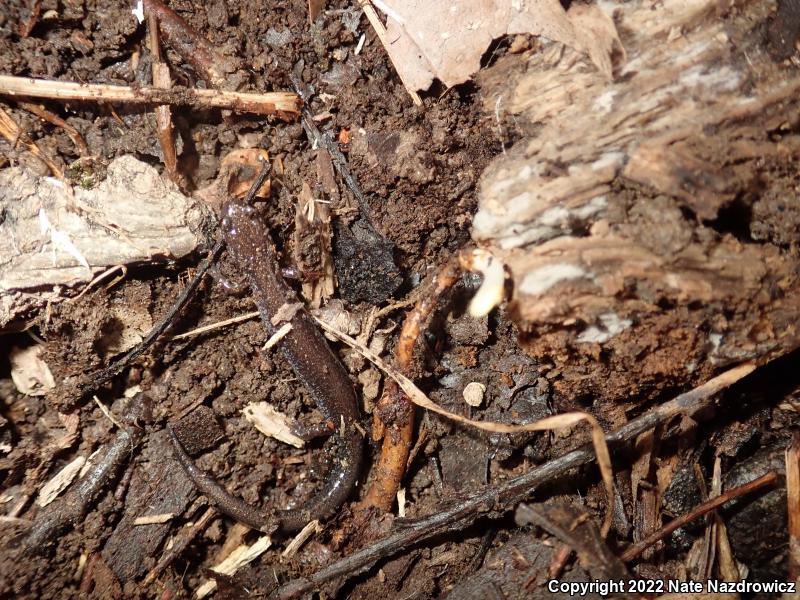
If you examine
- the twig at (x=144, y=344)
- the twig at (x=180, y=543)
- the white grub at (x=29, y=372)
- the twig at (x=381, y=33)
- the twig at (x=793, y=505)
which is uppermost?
the twig at (x=381, y=33)

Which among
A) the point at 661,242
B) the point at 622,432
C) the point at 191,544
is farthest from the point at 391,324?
the point at 191,544

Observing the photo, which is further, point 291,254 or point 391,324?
point 291,254

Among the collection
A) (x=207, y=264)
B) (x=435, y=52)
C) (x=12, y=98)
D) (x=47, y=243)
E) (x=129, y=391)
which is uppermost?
(x=12, y=98)

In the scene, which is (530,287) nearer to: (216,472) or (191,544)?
(216,472)

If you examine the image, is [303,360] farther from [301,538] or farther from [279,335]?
[301,538]

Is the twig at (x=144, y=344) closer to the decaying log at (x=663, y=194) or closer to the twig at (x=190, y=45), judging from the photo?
the twig at (x=190, y=45)

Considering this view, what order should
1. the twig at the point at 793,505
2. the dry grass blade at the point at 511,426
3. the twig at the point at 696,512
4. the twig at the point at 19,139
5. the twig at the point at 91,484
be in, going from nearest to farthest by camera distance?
the dry grass blade at the point at 511,426 → the twig at the point at 793,505 → the twig at the point at 696,512 → the twig at the point at 19,139 → the twig at the point at 91,484

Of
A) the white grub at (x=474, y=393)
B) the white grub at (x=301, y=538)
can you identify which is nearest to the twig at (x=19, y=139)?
the white grub at (x=301, y=538)
